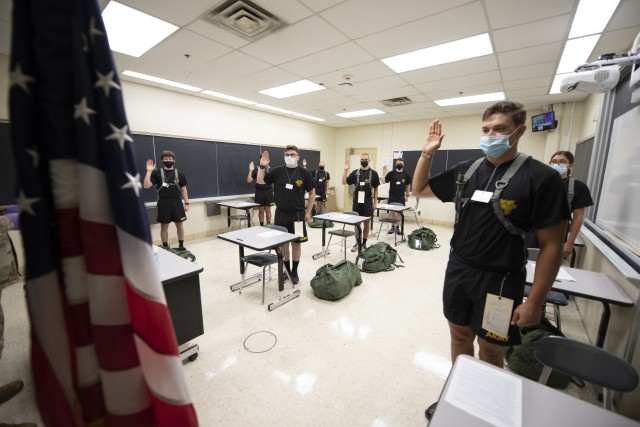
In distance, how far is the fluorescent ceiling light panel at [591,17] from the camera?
228 cm

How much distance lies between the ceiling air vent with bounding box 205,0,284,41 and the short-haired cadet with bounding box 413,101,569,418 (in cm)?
219

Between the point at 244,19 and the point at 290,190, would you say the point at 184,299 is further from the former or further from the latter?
the point at 244,19

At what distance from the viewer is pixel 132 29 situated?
9.24 ft

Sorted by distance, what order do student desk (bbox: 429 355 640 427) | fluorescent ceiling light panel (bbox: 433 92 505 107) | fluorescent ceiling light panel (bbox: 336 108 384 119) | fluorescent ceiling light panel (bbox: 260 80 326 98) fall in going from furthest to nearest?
1. fluorescent ceiling light panel (bbox: 336 108 384 119)
2. fluorescent ceiling light panel (bbox: 433 92 505 107)
3. fluorescent ceiling light panel (bbox: 260 80 326 98)
4. student desk (bbox: 429 355 640 427)

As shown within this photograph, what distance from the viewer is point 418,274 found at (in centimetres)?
404

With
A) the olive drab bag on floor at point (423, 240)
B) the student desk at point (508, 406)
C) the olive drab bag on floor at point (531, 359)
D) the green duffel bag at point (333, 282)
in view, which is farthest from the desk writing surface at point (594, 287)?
the olive drab bag on floor at point (423, 240)

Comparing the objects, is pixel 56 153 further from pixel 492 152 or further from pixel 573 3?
pixel 573 3

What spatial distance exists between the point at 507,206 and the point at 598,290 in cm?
116

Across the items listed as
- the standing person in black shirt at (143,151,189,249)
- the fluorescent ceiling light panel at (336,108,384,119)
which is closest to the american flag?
the standing person in black shirt at (143,151,189,249)

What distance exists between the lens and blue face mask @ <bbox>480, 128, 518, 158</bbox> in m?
1.37

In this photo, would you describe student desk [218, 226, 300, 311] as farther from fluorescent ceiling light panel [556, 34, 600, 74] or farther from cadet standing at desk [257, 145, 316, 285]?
fluorescent ceiling light panel [556, 34, 600, 74]

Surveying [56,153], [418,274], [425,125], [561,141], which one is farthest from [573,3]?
[425,125]

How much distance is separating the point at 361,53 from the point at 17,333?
4536 millimetres

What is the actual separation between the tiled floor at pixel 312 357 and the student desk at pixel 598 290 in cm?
59
